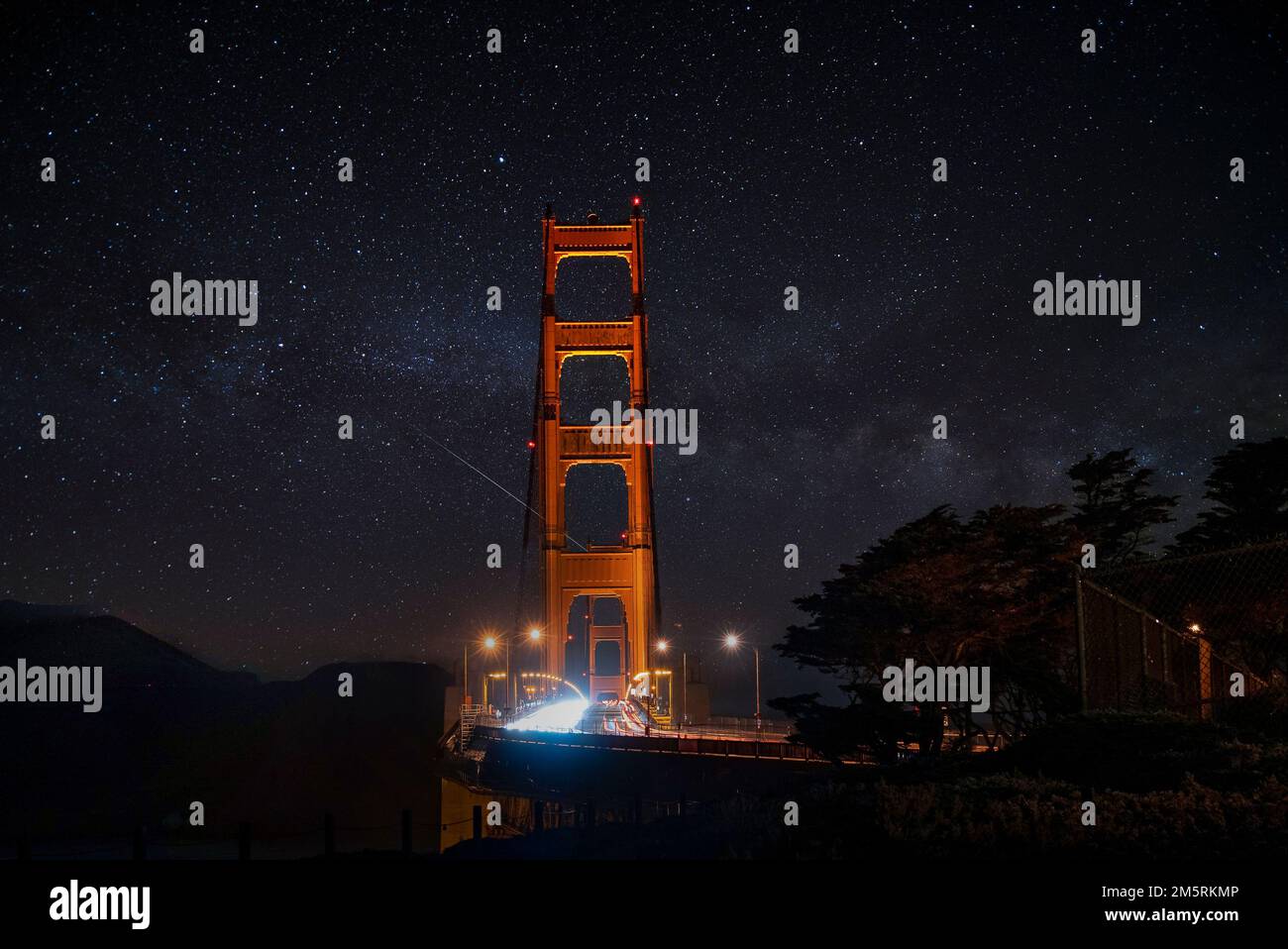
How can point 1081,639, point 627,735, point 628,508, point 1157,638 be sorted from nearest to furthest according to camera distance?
1. point 1081,639
2. point 1157,638
3. point 627,735
4. point 628,508

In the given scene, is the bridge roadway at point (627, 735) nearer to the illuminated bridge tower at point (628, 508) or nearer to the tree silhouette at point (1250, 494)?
the illuminated bridge tower at point (628, 508)

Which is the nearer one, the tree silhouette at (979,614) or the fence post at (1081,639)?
the fence post at (1081,639)

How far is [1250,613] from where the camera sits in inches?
803

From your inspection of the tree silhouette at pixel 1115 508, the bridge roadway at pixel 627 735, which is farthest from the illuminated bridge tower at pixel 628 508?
the tree silhouette at pixel 1115 508

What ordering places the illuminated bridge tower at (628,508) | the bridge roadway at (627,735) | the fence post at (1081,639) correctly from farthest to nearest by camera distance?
the illuminated bridge tower at (628,508) → the bridge roadway at (627,735) → the fence post at (1081,639)

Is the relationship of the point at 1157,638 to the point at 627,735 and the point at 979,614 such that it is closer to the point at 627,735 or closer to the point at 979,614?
the point at 979,614

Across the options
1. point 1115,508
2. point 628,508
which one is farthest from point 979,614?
point 628,508

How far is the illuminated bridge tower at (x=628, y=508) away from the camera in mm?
58906

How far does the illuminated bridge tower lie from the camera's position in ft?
193

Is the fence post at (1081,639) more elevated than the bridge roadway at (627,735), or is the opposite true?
the fence post at (1081,639)

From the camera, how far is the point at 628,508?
59.9 meters

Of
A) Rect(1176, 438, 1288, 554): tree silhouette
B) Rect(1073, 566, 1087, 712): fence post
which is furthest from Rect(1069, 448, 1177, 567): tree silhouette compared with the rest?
Rect(1073, 566, 1087, 712): fence post
